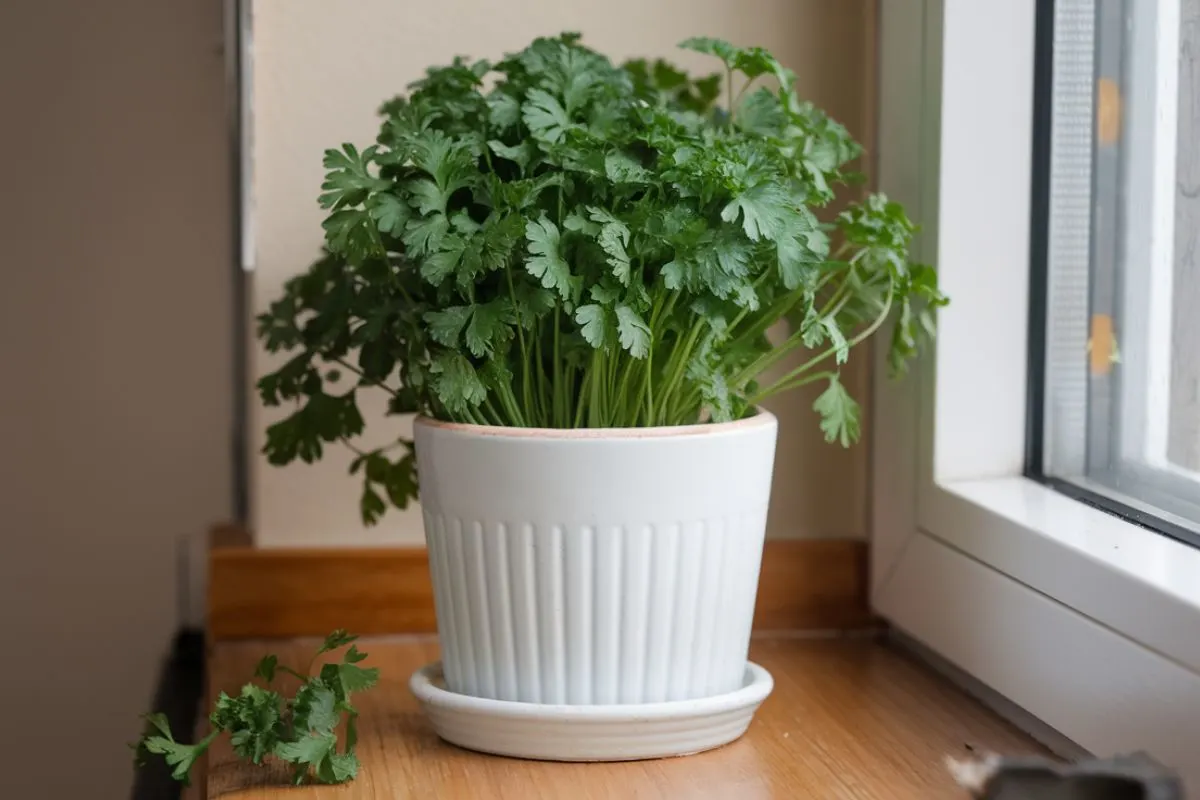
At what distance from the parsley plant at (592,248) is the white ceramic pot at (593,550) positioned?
0.10 ft

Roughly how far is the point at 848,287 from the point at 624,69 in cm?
20

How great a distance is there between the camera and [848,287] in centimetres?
82

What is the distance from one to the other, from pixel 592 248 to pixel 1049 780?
0.33 metres

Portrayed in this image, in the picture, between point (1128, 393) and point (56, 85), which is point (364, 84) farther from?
point (56, 85)

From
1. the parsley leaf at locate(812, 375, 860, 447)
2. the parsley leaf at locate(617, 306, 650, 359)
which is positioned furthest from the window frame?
the parsley leaf at locate(617, 306, 650, 359)

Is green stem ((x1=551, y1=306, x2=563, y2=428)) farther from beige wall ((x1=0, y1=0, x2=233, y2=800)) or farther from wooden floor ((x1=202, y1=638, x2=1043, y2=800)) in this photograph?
beige wall ((x1=0, y1=0, x2=233, y2=800))

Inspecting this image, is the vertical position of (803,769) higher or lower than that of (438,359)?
lower

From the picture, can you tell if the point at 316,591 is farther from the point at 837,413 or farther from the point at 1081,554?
the point at 1081,554

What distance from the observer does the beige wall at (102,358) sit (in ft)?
5.27

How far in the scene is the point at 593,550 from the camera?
71 centimetres

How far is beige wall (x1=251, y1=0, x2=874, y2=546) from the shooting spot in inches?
37.9

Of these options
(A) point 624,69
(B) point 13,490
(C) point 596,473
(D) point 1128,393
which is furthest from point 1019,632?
(B) point 13,490

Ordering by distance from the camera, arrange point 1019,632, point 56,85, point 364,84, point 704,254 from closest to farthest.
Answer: point 704,254 < point 1019,632 < point 364,84 < point 56,85

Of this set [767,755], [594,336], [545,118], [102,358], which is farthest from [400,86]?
[102,358]
